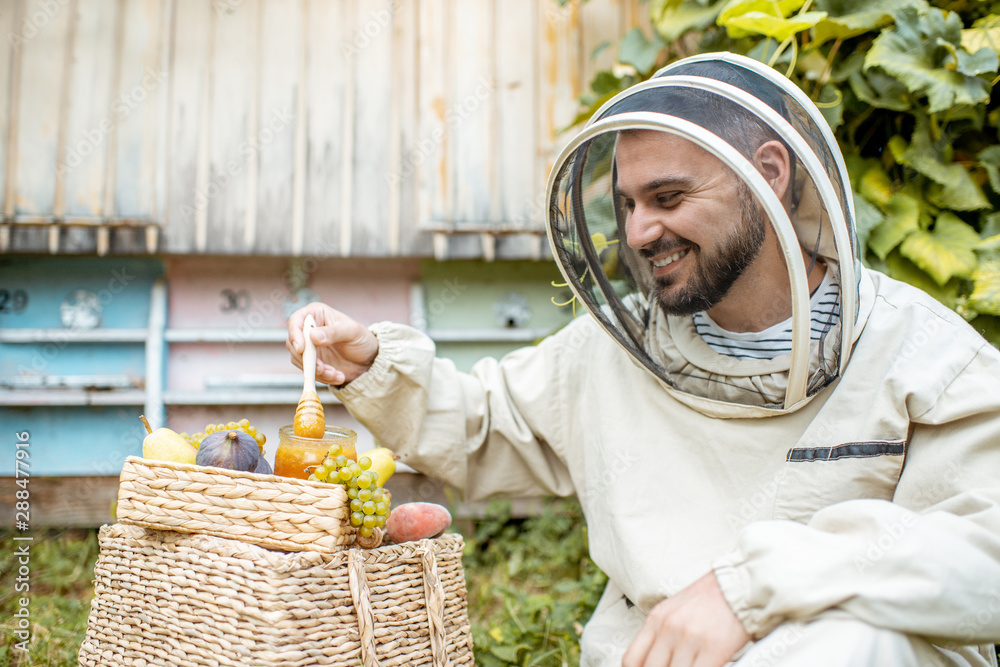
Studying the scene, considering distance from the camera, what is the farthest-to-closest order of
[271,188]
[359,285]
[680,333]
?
[359,285] → [271,188] → [680,333]

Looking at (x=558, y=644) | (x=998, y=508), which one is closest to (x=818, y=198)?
(x=998, y=508)

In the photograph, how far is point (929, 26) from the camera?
2373mm

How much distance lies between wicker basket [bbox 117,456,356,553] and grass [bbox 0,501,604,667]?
1.28 m

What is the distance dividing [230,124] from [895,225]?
120 inches

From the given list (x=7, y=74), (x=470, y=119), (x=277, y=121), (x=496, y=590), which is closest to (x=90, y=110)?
(x=7, y=74)

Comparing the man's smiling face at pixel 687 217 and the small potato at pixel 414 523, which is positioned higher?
the man's smiling face at pixel 687 217

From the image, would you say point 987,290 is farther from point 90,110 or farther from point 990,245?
point 90,110

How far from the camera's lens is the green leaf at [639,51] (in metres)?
3.11

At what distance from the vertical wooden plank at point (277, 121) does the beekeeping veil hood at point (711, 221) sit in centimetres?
205

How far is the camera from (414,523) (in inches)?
66.3

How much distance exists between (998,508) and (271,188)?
3.23 metres

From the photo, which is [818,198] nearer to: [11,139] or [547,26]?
[547,26]

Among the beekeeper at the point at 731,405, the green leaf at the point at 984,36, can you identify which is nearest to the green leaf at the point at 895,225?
the green leaf at the point at 984,36

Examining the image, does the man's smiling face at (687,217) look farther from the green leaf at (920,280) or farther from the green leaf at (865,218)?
the green leaf at (920,280)
